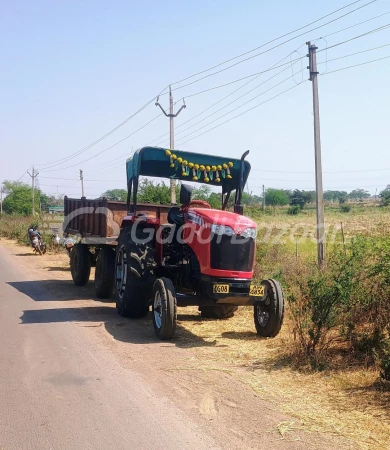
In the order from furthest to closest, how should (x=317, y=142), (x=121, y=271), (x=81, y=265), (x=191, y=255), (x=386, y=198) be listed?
(x=386, y=198) → (x=317, y=142) → (x=81, y=265) → (x=121, y=271) → (x=191, y=255)

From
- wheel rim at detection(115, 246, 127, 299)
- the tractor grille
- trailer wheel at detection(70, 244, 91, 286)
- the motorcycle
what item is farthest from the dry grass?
the motorcycle

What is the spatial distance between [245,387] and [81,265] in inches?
334

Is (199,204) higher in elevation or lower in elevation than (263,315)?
higher

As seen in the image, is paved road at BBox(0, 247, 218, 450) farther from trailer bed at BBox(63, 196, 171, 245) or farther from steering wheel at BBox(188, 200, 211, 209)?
trailer bed at BBox(63, 196, 171, 245)

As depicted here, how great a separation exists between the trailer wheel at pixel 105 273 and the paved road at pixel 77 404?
3471mm

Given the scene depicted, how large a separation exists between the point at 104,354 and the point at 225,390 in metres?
1.99

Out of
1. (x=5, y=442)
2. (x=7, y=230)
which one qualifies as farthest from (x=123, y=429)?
(x=7, y=230)

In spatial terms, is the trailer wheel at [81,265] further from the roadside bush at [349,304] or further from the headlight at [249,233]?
the roadside bush at [349,304]

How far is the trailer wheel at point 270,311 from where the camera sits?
749cm

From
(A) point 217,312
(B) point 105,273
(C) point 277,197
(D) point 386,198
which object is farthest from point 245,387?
(C) point 277,197

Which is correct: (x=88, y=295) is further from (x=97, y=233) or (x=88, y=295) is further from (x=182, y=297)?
(x=182, y=297)

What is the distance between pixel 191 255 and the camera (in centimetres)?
802

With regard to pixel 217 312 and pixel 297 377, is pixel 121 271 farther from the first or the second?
pixel 297 377

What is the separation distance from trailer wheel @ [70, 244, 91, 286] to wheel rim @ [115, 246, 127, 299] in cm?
402
